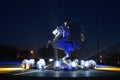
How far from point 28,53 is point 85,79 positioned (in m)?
87.5

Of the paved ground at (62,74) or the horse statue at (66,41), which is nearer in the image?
the paved ground at (62,74)

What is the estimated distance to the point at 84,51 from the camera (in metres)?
45.2

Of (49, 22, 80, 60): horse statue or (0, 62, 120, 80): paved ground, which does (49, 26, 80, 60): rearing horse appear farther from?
(0, 62, 120, 80): paved ground

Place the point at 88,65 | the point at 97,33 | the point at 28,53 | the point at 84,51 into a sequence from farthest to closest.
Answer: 1. the point at 28,53
2. the point at 97,33
3. the point at 84,51
4. the point at 88,65

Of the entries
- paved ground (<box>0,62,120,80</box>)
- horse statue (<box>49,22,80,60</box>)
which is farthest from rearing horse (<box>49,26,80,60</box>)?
paved ground (<box>0,62,120,80</box>)

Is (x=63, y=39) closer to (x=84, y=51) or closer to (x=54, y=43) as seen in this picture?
(x=54, y=43)

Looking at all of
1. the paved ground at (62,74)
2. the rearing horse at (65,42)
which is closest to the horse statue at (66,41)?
the rearing horse at (65,42)

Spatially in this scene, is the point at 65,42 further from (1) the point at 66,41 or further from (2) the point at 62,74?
(2) the point at 62,74

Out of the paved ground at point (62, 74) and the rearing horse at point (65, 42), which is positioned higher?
the rearing horse at point (65, 42)

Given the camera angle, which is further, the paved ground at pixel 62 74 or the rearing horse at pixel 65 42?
the rearing horse at pixel 65 42

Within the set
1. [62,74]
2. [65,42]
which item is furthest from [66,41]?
[62,74]

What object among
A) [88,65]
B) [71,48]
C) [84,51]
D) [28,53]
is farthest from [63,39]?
[28,53]

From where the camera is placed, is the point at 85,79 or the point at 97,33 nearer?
the point at 85,79

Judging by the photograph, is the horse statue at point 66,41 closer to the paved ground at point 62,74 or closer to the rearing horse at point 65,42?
the rearing horse at point 65,42
